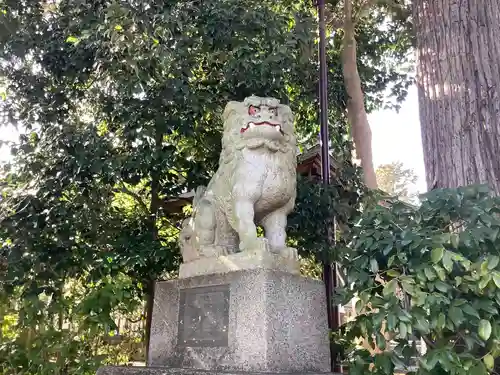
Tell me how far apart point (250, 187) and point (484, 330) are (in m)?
1.71

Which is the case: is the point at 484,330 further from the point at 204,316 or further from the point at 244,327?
the point at 204,316

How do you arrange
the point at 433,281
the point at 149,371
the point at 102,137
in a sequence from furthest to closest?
the point at 102,137 < the point at 149,371 < the point at 433,281

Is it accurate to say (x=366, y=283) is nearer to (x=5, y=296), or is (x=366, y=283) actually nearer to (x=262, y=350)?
(x=262, y=350)

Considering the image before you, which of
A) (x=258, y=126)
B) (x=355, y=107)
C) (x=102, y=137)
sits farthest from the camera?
(x=355, y=107)

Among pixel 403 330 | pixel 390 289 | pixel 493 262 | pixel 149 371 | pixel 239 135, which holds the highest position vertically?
pixel 239 135

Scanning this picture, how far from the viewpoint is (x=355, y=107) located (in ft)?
21.7

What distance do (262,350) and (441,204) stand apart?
139cm

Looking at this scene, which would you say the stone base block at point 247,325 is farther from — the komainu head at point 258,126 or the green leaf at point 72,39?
the green leaf at point 72,39

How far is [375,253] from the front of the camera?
2.80 m

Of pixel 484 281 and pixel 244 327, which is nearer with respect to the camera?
pixel 484 281

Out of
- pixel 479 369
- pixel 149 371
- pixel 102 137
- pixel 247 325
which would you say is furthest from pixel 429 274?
pixel 102 137

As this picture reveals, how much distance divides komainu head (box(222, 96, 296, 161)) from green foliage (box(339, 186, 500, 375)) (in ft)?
3.10

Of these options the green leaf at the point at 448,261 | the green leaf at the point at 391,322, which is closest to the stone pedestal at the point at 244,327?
the green leaf at the point at 391,322

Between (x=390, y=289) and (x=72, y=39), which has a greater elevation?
(x=72, y=39)
